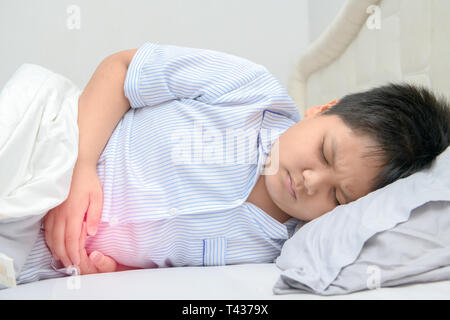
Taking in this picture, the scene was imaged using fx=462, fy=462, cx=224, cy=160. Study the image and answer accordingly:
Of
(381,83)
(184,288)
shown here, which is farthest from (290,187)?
(381,83)

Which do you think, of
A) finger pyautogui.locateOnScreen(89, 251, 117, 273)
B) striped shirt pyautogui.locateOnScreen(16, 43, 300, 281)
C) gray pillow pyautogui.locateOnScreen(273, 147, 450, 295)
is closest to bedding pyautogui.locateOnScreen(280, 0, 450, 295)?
gray pillow pyautogui.locateOnScreen(273, 147, 450, 295)

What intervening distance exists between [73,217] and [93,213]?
0.04m

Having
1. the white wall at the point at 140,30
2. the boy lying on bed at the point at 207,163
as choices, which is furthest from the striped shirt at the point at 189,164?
the white wall at the point at 140,30

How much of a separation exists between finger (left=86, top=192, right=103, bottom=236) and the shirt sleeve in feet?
0.79

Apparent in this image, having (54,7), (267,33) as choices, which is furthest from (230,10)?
(54,7)

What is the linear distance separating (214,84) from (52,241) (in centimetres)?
44

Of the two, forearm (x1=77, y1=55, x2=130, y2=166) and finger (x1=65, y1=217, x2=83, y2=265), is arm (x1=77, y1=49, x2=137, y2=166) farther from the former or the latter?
finger (x1=65, y1=217, x2=83, y2=265)

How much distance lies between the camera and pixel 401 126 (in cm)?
86

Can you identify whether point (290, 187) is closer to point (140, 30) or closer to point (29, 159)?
point (29, 159)

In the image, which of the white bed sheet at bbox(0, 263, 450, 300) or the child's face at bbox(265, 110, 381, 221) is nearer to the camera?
the white bed sheet at bbox(0, 263, 450, 300)

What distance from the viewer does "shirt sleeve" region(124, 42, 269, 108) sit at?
0.96 meters

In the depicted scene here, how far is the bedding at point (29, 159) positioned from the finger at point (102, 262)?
11cm

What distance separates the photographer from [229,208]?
87 cm
